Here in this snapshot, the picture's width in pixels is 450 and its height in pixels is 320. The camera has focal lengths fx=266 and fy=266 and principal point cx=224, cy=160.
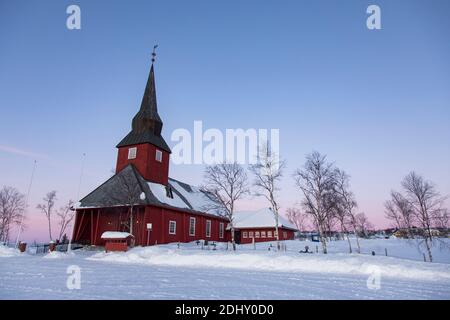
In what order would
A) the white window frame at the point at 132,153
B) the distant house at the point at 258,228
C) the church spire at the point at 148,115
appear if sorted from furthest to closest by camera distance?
the distant house at the point at 258,228, the church spire at the point at 148,115, the white window frame at the point at 132,153

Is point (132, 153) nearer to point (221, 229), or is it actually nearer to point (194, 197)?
point (194, 197)

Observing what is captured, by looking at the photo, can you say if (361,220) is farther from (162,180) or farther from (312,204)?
(162,180)

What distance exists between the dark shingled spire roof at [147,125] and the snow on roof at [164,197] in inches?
194

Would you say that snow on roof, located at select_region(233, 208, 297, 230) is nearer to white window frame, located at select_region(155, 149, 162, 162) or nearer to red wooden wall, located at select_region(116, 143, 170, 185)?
red wooden wall, located at select_region(116, 143, 170, 185)

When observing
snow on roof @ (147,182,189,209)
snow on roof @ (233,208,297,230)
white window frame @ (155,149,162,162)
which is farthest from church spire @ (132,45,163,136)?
snow on roof @ (233,208,297,230)

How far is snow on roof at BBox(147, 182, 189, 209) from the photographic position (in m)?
29.1

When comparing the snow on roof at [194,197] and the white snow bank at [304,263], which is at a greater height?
the snow on roof at [194,197]

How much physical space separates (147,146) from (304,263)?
22.2 metres

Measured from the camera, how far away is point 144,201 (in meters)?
26.1

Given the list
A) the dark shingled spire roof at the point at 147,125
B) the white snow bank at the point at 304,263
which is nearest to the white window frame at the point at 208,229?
the dark shingled spire roof at the point at 147,125

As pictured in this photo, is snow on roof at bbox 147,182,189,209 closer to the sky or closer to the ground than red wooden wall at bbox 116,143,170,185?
closer to the ground

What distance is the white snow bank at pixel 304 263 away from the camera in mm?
11525

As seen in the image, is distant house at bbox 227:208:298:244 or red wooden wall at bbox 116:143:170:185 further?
distant house at bbox 227:208:298:244

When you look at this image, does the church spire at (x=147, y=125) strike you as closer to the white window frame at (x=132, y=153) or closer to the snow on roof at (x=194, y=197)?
the white window frame at (x=132, y=153)
